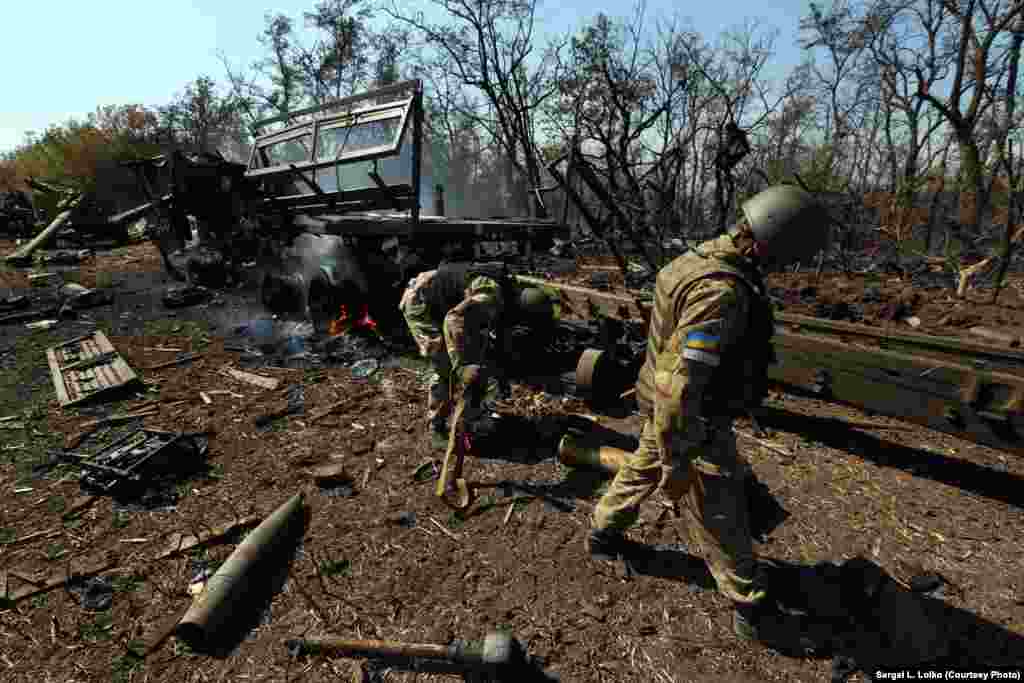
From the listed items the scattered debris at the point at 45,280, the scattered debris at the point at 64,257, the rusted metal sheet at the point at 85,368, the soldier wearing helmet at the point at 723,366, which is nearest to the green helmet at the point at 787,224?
the soldier wearing helmet at the point at 723,366

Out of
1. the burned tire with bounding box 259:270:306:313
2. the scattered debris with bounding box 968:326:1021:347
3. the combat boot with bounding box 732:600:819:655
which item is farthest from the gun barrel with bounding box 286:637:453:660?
the burned tire with bounding box 259:270:306:313

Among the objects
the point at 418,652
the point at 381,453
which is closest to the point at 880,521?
the point at 418,652

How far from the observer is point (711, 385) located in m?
2.24

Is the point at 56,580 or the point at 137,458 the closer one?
the point at 56,580

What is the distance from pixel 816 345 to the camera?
10.9 feet

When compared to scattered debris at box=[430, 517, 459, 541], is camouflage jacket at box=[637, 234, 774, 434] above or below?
above

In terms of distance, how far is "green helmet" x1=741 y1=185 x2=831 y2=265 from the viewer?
215cm

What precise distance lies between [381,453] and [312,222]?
4.37 meters

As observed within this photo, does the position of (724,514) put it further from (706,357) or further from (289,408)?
(289,408)

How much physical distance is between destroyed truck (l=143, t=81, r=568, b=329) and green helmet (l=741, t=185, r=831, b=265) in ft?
11.6

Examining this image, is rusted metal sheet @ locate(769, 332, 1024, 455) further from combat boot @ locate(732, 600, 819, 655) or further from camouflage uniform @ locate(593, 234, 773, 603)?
combat boot @ locate(732, 600, 819, 655)

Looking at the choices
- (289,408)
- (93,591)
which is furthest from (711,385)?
(289,408)

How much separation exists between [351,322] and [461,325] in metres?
3.95

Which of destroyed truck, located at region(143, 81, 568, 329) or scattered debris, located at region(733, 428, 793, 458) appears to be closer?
scattered debris, located at region(733, 428, 793, 458)
